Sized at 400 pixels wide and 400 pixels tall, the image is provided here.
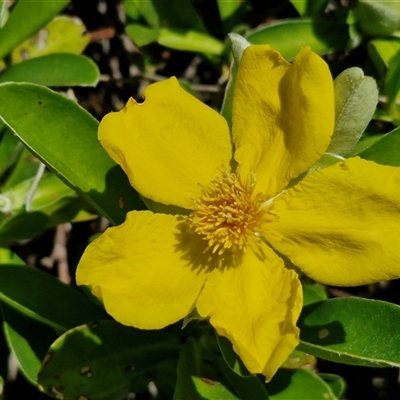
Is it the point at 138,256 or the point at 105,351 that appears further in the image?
the point at 105,351

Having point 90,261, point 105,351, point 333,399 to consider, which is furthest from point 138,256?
point 333,399

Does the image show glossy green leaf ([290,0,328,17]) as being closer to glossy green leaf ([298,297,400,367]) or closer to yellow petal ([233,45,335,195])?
yellow petal ([233,45,335,195])

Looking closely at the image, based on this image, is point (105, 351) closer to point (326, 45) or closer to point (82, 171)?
point (82, 171)

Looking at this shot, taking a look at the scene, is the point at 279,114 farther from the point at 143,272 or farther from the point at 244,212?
the point at 143,272

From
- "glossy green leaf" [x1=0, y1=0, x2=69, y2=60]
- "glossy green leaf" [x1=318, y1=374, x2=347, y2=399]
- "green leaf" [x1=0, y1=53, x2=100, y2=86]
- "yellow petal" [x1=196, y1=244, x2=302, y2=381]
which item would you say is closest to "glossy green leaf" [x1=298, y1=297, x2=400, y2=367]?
"yellow petal" [x1=196, y1=244, x2=302, y2=381]

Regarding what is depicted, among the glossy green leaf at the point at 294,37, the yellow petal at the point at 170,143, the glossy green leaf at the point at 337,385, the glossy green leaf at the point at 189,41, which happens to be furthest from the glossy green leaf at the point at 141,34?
the glossy green leaf at the point at 337,385

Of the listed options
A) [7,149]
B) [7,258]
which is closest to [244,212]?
[7,258]

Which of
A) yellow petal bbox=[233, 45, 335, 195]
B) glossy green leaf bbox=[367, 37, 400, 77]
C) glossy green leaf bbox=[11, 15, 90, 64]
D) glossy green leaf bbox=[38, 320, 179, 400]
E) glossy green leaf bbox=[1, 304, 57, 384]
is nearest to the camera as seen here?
yellow petal bbox=[233, 45, 335, 195]
